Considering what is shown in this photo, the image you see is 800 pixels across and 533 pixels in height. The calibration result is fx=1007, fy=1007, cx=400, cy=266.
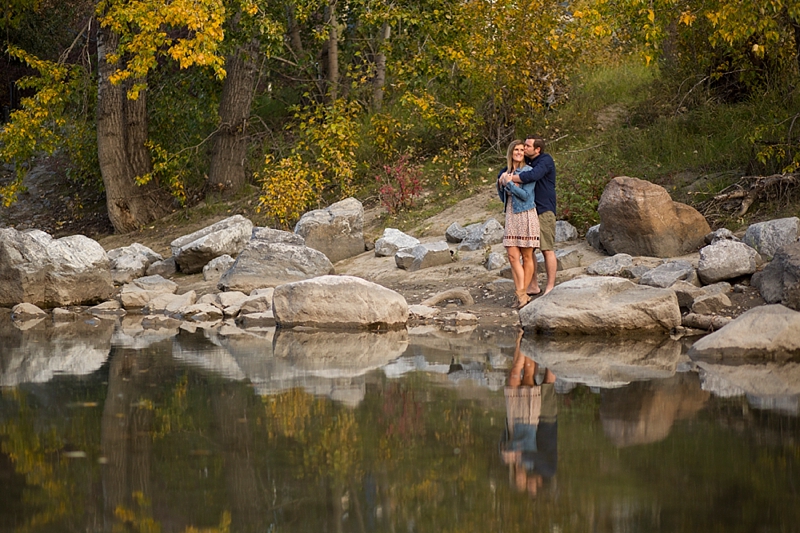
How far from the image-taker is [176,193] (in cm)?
2052

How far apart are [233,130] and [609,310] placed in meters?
12.9

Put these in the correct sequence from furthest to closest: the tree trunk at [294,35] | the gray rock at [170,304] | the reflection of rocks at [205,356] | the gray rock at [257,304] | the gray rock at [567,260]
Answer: the tree trunk at [294,35] < the gray rock at [567,260] < the gray rock at [170,304] < the gray rock at [257,304] < the reflection of rocks at [205,356]

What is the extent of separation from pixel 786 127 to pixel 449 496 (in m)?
12.0

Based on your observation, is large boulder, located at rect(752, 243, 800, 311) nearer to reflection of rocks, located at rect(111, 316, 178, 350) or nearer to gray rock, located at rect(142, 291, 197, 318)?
reflection of rocks, located at rect(111, 316, 178, 350)

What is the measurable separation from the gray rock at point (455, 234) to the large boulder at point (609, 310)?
17.1 feet

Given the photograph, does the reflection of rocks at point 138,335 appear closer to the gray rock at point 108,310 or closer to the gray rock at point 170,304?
the gray rock at point 170,304

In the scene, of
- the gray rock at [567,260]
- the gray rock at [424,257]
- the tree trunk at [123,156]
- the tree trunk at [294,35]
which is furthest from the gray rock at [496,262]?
the tree trunk at [123,156]

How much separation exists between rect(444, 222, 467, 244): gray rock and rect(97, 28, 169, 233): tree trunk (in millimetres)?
7819

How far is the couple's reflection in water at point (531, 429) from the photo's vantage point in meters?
4.73

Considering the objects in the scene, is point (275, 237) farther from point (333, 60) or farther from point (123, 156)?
point (333, 60)

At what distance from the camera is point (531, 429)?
569cm

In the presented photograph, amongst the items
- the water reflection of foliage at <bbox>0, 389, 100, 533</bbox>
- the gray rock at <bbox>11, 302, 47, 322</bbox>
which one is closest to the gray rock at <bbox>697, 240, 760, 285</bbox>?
the water reflection of foliage at <bbox>0, 389, 100, 533</bbox>

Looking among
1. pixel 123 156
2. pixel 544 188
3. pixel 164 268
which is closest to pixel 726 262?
pixel 544 188

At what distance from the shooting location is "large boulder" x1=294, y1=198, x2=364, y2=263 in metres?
15.6
